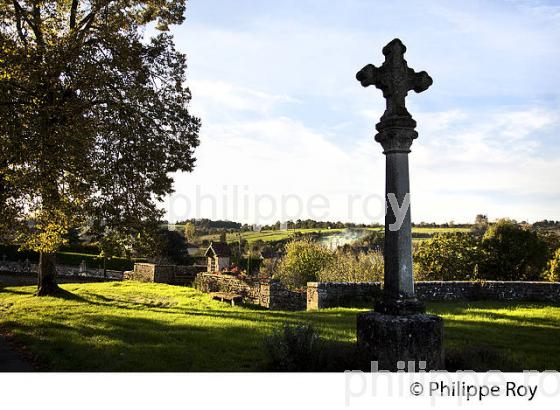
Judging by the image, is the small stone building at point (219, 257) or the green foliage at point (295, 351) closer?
the green foliage at point (295, 351)

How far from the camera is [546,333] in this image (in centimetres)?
1045

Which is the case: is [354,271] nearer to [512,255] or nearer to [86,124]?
[512,255]

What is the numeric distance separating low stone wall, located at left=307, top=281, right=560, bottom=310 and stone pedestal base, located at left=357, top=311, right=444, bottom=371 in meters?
9.71

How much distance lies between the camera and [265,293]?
63.2 ft

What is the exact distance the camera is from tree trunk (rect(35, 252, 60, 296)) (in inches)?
758

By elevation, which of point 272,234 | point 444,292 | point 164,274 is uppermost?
point 272,234

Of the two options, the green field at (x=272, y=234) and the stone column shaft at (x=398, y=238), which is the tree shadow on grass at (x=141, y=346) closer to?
the stone column shaft at (x=398, y=238)

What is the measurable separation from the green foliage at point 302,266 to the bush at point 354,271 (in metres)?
1.44

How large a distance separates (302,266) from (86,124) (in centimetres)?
1977

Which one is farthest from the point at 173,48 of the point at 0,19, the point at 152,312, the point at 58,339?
the point at 58,339

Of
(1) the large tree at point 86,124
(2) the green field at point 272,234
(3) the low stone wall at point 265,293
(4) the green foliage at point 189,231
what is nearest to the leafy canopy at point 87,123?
(1) the large tree at point 86,124

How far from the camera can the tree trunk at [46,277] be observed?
19.3 meters

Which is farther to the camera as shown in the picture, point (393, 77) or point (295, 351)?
point (393, 77)

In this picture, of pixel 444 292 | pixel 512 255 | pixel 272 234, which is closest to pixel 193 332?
pixel 444 292
